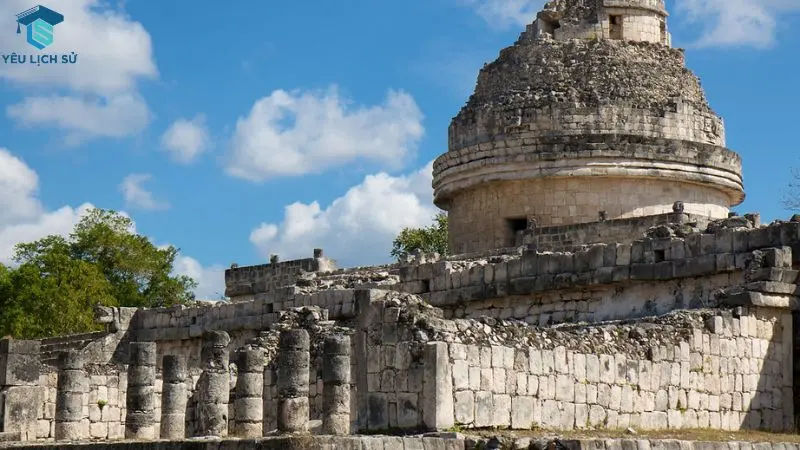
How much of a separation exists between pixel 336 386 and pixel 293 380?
1.78 metres

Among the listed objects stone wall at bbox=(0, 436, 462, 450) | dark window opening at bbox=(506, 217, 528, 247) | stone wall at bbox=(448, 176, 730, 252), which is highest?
stone wall at bbox=(448, 176, 730, 252)

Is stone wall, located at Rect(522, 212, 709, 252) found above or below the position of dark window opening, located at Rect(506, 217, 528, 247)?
below

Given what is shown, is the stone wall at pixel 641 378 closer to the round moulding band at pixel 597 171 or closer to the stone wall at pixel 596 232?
the stone wall at pixel 596 232

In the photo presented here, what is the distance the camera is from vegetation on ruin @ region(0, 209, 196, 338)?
39300 mm

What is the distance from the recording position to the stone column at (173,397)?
2041 centimetres

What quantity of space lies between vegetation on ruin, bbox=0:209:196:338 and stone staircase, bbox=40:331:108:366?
8030 millimetres

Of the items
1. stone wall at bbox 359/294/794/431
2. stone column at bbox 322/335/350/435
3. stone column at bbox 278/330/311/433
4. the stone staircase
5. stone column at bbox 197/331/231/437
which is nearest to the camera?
stone wall at bbox 359/294/794/431

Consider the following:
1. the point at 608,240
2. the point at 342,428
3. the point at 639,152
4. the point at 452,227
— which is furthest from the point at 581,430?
the point at 452,227

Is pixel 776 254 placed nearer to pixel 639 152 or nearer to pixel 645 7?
pixel 639 152

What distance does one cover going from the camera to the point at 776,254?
17562 mm

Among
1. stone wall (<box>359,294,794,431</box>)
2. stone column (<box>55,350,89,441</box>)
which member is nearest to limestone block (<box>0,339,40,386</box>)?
stone column (<box>55,350,89,441</box>)

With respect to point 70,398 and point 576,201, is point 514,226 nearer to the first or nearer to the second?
point 576,201

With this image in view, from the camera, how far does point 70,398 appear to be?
832 inches

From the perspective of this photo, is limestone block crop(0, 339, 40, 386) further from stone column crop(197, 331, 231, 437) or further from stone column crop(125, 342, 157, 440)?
stone column crop(197, 331, 231, 437)
